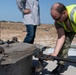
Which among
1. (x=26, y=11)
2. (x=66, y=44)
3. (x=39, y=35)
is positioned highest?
(x=26, y=11)

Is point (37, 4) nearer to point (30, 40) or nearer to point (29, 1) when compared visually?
point (29, 1)

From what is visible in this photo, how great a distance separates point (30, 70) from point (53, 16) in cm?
150

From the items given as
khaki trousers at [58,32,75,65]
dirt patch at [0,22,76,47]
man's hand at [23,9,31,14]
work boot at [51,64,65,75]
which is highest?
man's hand at [23,9,31,14]

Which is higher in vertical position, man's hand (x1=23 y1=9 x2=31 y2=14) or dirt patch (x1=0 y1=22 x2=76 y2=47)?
man's hand (x1=23 y1=9 x2=31 y2=14)

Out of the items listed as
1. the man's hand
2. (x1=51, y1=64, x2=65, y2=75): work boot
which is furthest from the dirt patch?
(x1=51, y1=64, x2=65, y2=75): work boot

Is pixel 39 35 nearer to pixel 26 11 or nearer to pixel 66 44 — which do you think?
pixel 26 11

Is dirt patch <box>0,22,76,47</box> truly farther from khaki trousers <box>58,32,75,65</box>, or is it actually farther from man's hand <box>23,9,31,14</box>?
khaki trousers <box>58,32,75,65</box>

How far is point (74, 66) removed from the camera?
272 inches

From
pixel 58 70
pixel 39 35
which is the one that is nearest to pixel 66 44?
pixel 58 70

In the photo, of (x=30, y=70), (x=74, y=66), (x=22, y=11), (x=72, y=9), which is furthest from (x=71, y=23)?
(x=22, y=11)

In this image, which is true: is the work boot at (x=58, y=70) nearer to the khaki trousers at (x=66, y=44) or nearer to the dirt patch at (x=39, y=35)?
the khaki trousers at (x=66, y=44)

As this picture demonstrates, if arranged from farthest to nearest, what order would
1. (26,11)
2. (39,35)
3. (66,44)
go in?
(39,35), (26,11), (66,44)

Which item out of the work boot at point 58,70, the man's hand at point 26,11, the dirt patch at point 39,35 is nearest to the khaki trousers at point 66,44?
the work boot at point 58,70

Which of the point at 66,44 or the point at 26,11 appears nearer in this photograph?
the point at 66,44
